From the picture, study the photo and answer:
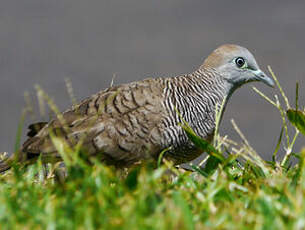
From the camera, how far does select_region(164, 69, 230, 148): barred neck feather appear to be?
437cm

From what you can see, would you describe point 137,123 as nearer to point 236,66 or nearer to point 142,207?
point 236,66

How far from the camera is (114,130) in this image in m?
4.29

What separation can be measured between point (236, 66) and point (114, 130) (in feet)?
4.88

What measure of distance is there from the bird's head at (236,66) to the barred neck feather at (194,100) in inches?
3.1

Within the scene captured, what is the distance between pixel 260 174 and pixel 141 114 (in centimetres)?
131

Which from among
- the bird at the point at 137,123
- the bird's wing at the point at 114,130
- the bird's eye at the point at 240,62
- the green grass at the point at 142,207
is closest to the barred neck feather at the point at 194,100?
the bird at the point at 137,123

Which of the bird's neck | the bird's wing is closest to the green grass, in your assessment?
the bird's wing

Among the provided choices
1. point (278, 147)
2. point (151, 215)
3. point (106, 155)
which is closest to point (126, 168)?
point (106, 155)

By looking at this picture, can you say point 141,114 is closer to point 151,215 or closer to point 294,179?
point 294,179

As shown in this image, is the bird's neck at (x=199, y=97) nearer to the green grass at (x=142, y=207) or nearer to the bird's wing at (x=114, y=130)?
the bird's wing at (x=114, y=130)

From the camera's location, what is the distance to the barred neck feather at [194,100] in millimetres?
4372

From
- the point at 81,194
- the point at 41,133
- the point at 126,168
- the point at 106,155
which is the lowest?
the point at 126,168

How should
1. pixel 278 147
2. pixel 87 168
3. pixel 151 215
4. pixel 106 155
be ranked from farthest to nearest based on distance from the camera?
pixel 106 155 < pixel 278 147 < pixel 87 168 < pixel 151 215

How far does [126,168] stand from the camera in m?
4.68
